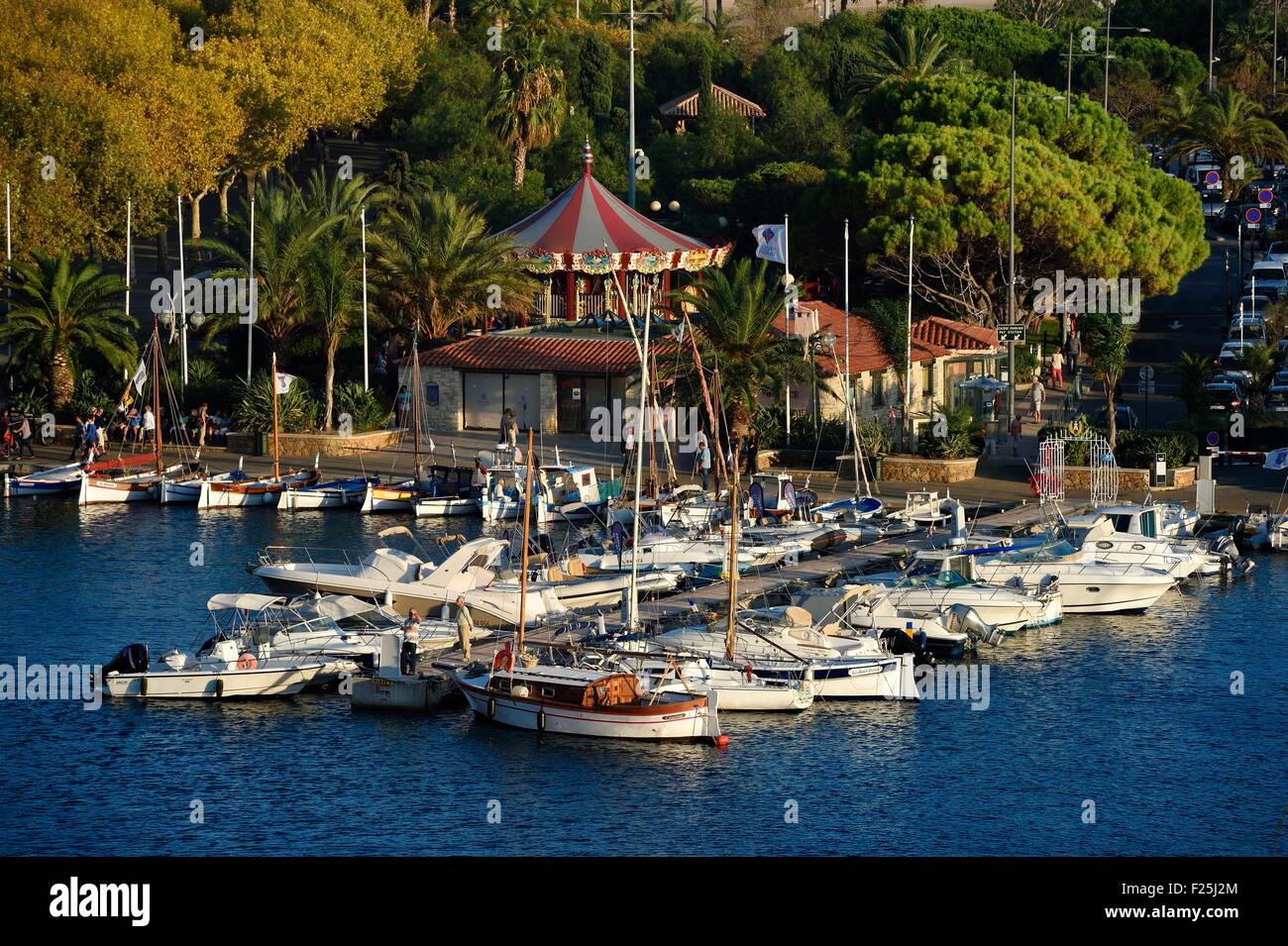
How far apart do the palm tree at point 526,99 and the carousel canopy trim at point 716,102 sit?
25.6 meters

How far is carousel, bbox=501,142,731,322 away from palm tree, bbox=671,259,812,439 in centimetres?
1640

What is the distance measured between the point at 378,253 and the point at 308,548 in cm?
2416

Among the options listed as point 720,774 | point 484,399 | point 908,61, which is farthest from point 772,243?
point 720,774

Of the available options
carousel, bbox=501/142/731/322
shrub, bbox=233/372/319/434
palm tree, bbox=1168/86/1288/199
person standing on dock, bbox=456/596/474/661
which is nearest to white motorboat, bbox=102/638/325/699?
person standing on dock, bbox=456/596/474/661

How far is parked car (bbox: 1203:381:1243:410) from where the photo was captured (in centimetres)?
7406

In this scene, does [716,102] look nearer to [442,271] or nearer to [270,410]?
[442,271]

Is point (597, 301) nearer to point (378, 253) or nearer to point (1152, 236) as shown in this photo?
point (378, 253)

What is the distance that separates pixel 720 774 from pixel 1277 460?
3022 centimetres

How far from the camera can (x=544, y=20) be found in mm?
121188

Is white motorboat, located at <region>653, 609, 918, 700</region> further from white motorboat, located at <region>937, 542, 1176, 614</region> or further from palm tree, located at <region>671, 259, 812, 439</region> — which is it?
palm tree, located at <region>671, 259, 812, 439</region>

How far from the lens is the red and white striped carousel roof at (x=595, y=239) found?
85188 mm

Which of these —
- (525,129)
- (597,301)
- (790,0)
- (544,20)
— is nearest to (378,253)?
(597,301)

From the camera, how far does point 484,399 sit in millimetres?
79062

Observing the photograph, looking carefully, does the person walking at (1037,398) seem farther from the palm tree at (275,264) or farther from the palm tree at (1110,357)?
the palm tree at (275,264)
